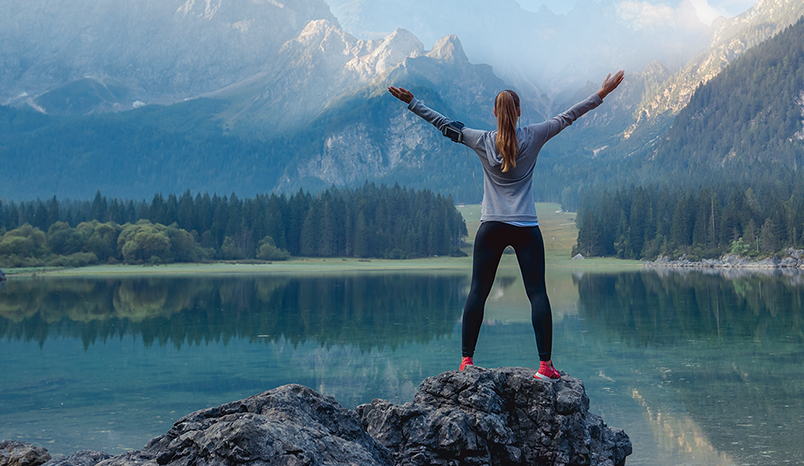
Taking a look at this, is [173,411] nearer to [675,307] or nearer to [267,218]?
[675,307]

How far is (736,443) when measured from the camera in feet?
37.2

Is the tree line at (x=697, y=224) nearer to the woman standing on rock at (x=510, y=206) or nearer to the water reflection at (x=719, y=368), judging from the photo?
the water reflection at (x=719, y=368)

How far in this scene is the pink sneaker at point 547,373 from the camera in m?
6.68

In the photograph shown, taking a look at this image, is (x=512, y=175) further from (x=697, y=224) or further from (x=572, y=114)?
(x=697, y=224)

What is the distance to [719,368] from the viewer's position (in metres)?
18.5

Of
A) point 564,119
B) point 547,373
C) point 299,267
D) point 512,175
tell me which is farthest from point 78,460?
point 299,267

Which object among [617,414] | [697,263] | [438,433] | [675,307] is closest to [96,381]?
[617,414]

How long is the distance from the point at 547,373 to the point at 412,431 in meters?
1.65

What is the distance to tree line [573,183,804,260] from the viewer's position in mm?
106812

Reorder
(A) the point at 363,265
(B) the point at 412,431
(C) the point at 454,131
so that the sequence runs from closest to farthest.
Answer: (B) the point at 412,431 < (C) the point at 454,131 < (A) the point at 363,265

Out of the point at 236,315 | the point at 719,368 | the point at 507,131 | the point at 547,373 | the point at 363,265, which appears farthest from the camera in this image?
the point at 363,265

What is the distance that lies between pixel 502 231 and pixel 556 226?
188 m

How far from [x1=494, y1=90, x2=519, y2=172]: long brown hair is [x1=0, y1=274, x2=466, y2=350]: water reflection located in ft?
57.1

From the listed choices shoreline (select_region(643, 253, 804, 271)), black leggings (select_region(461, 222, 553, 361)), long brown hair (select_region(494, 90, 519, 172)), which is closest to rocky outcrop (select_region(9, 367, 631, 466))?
black leggings (select_region(461, 222, 553, 361))
